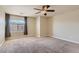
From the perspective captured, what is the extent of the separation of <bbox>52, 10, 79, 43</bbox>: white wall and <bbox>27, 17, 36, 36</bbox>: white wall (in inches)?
87.8

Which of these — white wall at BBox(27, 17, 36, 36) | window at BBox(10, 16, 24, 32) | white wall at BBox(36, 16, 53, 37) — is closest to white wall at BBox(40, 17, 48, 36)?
white wall at BBox(36, 16, 53, 37)

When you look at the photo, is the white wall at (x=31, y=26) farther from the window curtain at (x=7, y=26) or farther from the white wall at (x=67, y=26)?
the white wall at (x=67, y=26)

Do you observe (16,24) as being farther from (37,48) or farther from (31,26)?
(37,48)

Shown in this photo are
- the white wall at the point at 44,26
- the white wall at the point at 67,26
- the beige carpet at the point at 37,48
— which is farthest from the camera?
the white wall at the point at 44,26

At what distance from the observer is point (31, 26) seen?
28.4 ft

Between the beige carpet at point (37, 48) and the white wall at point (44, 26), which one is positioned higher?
the white wall at point (44, 26)

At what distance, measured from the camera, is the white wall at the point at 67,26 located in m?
5.29

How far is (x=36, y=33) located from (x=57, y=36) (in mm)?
2270

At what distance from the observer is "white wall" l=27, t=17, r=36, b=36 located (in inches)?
336

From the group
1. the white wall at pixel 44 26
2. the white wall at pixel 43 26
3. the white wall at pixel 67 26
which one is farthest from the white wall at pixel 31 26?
the white wall at pixel 67 26

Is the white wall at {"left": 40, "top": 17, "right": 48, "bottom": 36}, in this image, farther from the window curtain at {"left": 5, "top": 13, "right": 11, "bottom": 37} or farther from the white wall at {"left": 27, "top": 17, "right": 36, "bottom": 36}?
the window curtain at {"left": 5, "top": 13, "right": 11, "bottom": 37}

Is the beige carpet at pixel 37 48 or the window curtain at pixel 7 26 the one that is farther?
the window curtain at pixel 7 26

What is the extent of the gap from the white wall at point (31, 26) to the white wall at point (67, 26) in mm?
2231

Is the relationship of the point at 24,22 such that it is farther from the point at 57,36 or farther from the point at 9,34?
the point at 57,36
